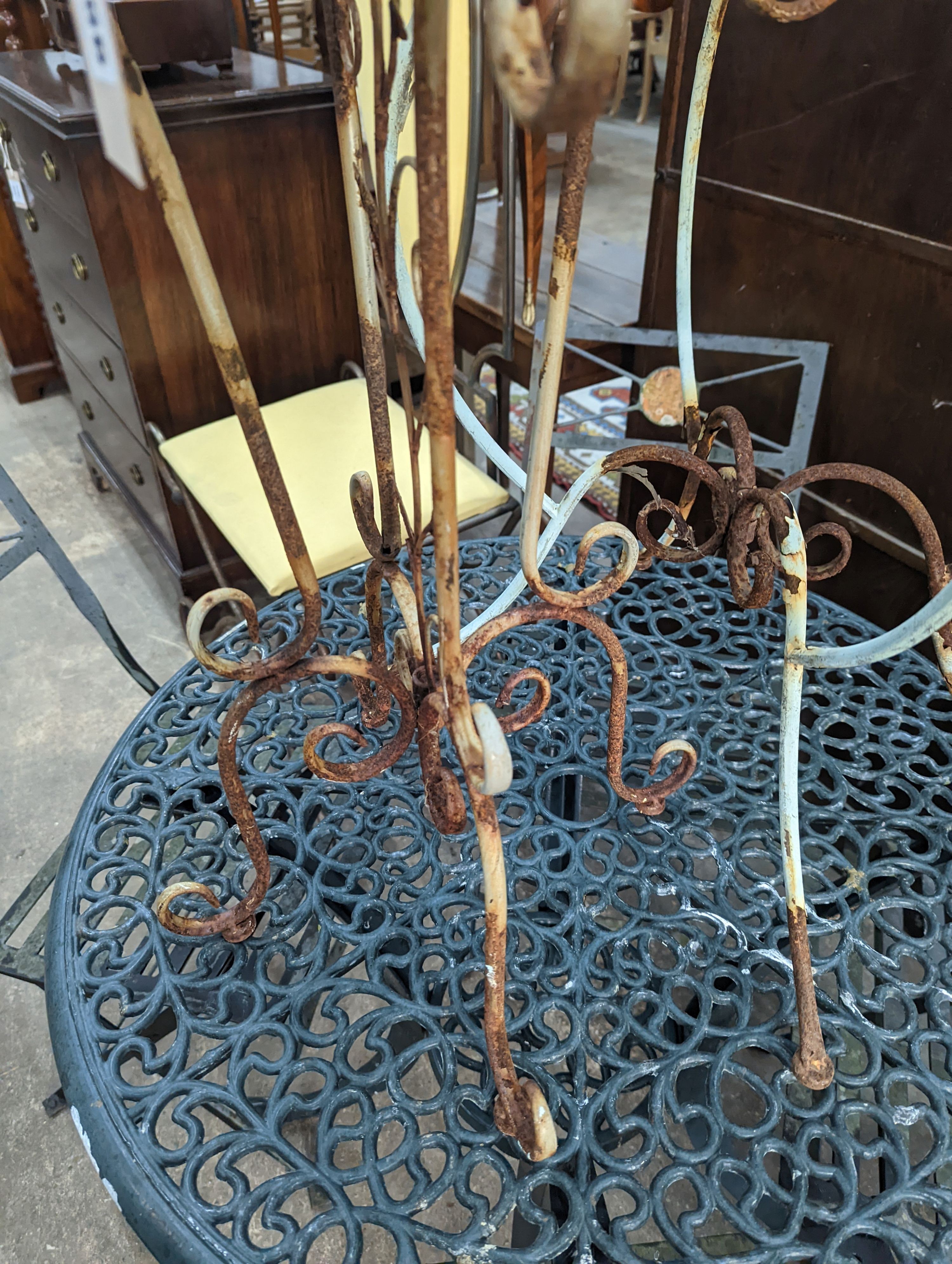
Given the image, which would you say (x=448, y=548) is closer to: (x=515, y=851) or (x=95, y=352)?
(x=515, y=851)

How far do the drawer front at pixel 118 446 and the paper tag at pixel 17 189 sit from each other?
342 millimetres

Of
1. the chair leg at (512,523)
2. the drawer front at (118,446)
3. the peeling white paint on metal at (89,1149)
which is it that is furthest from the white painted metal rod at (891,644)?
the drawer front at (118,446)

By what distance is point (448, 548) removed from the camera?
1.46 ft

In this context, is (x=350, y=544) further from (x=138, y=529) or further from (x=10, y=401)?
(x=10, y=401)

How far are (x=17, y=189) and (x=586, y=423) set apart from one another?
1300 mm

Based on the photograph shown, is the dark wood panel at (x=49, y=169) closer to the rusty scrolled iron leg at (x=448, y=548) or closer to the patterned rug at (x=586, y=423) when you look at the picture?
the patterned rug at (x=586, y=423)

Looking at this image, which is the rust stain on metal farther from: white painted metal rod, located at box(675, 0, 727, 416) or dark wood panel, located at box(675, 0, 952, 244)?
dark wood panel, located at box(675, 0, 952, 244)

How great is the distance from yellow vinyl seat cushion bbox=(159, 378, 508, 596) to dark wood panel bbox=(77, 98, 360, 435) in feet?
0.34

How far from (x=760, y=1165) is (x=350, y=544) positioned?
0.97 m

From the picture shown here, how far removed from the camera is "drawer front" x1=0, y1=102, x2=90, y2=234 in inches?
53.8

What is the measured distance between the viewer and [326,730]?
2.19 ft

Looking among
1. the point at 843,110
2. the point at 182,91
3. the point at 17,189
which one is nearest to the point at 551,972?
the point at 843,110

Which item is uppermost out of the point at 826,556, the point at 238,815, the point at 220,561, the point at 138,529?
the point at 238,815

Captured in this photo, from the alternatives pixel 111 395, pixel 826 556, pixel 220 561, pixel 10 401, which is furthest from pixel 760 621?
pixel 10 401
